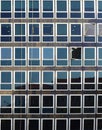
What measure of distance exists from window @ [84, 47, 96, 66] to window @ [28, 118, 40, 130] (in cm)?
469

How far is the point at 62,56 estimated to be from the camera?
28.0 metres

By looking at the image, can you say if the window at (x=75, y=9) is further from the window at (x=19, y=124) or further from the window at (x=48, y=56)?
the window at (x=19, y=124)

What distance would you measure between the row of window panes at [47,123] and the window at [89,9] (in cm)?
648

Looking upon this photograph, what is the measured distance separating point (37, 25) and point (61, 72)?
10.8 feet

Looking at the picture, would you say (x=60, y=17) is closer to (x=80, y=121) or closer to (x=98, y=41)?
(x=98, y=41)

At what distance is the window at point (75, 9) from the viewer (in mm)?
27875

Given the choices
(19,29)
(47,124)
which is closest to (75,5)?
(19,29)

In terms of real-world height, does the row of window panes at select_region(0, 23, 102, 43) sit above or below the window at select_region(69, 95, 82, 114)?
above

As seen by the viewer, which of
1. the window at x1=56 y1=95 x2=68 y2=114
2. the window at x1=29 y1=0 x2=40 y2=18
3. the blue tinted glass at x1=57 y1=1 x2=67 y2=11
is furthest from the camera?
the window at x1=56 y1=95 x2=68 y2=114

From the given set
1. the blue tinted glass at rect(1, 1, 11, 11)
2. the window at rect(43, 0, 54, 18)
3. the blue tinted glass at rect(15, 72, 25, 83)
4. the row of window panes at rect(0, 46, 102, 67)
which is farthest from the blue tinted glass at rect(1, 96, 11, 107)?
the window at rect(43, 0, 54, 18)

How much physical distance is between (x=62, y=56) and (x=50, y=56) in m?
0.75

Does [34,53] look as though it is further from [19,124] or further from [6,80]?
[19,124]

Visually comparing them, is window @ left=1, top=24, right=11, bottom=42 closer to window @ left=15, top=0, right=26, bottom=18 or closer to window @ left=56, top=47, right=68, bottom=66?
window @ left=15, top=0, right=26, bottom=18

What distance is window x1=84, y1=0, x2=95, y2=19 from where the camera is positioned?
27.9 meters
